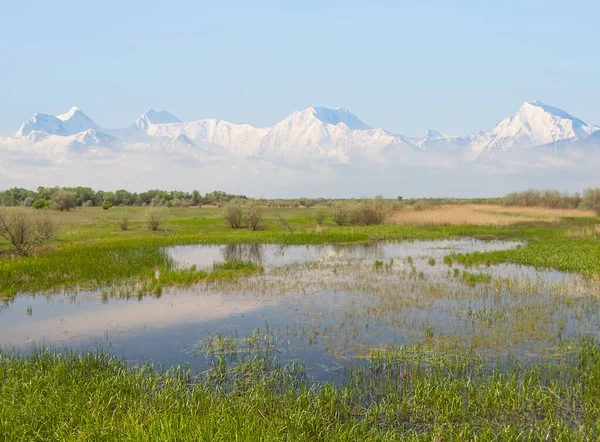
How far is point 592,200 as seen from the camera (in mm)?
72188

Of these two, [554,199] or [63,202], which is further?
[554,199]

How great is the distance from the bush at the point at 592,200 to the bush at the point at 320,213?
146 feet

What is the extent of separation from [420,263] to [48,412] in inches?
961

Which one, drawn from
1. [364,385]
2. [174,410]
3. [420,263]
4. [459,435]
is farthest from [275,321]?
[420,263]

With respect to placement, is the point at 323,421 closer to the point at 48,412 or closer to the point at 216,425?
the point at 216,425

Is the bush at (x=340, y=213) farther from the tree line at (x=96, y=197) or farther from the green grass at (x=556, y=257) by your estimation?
the tree line at (x=96, y=197)

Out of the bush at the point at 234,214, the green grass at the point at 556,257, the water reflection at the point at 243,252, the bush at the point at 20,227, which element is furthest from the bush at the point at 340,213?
the bush at the point at 20,227

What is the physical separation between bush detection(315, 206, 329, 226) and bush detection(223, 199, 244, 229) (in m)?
11.7

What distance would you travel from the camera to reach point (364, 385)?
9.68 metres

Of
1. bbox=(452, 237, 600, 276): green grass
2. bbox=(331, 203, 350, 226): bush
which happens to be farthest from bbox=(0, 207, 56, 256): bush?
bbox=(331, 203, 350, 226): bush

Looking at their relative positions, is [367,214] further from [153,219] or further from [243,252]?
[243,252]

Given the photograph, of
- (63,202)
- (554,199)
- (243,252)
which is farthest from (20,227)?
(554,199)

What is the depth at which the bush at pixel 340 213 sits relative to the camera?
2406 inches

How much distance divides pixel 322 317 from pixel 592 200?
7491 centimetres
